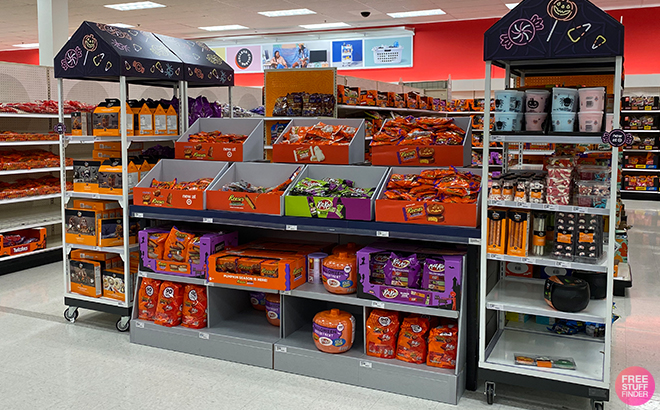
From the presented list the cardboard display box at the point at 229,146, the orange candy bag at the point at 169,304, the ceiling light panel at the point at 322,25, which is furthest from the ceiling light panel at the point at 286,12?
the orange candy bag at the point at 169,304

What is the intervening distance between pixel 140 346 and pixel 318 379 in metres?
1.39

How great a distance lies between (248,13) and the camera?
1273cm

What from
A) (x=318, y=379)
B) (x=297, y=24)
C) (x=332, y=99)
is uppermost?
(x=297, y=24)

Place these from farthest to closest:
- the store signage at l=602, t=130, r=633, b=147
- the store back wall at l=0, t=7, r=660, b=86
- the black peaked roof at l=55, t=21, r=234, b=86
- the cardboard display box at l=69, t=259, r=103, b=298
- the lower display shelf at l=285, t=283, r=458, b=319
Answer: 1. the store back wall at l=0, t=7, r=660, b=86
2. the cardboard display box at l=69, t=259, r=103, b=298
3. the black peaked roof at l=55, t=21, r=234, b=86
4. the lower display shelf at l=285, t=283, r=458, b=319
5. the store signage at l=602, t=130, r=633, b=147

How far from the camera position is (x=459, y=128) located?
387 cm

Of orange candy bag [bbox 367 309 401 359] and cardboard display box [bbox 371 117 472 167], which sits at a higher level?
cardboard display box [bbox 371 117 472 167]

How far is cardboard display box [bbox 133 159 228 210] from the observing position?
4.02 metres

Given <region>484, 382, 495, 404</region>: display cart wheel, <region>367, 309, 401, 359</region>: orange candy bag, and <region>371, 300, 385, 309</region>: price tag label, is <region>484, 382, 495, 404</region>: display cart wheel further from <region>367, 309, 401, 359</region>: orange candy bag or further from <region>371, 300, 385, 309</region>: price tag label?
<region>371, 300, 385, 309</region>: price tag label

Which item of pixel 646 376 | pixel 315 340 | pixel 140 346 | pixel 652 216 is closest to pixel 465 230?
pixel 315 340

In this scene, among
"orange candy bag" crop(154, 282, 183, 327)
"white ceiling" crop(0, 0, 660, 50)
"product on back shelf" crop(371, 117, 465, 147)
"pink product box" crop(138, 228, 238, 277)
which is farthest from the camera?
"white ceiling" crop(0, 0, 660, 50)

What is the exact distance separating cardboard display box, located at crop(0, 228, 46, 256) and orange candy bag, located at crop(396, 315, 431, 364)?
184 inches

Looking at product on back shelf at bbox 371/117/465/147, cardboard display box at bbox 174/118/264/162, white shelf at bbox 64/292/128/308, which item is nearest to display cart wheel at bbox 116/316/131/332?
white shelf at bbox 64/292/128/308

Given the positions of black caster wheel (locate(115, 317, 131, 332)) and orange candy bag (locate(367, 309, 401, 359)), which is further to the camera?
black caster wheel (locate(115, 317, 131, 332))

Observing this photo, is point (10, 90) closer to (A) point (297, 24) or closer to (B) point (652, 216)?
(A) point (297, 24)
